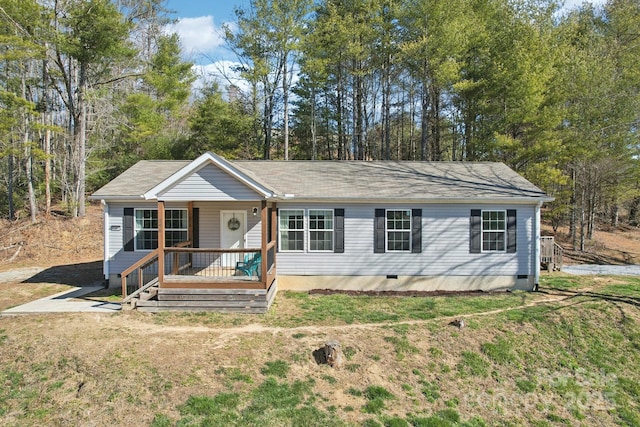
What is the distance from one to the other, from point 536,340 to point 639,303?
4401 millimetres

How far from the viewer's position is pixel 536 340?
343 inches

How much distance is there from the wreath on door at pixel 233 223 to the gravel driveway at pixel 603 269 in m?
12.9

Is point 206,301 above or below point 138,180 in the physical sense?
below

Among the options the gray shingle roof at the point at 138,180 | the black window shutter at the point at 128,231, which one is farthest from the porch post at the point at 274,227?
the black window shutter at the point at 128,231

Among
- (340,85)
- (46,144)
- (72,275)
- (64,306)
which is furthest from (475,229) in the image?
(46,144)

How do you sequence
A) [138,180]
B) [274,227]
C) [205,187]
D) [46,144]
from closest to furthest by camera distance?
[205,187]
[274,227]
[138,180]
[46,144]

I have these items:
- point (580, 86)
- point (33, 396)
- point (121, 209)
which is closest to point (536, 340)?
point (33, 396)

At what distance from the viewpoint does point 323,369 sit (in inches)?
285

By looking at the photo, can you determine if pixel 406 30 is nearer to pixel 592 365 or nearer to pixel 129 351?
pixel 592 365

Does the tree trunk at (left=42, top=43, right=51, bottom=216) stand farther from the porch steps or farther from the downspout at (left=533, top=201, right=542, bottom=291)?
the downspout at (left=533, top=201, right=542, bottom=291)

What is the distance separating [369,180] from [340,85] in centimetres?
1547

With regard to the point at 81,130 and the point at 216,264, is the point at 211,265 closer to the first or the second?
the point at 216,264

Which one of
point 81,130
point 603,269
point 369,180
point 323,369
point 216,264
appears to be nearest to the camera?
point 323,369

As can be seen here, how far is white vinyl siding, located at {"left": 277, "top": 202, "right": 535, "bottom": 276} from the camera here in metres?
12.2
